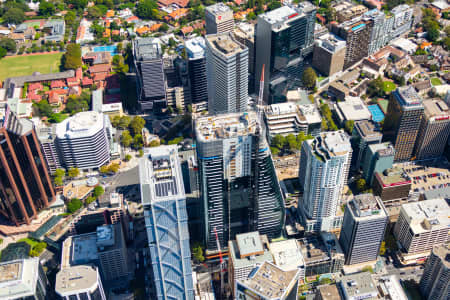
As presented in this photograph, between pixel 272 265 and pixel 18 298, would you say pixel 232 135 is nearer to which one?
pixel 272 265

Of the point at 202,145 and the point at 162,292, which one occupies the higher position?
the point at 202,145

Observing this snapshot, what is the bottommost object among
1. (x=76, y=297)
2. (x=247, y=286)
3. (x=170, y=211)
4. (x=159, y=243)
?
(x=76, y=297)

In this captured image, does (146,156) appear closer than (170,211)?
No

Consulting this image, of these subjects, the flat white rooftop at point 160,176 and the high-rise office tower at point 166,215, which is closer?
the flat white rooftop at point 160,176

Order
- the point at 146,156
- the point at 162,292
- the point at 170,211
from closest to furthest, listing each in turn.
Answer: the point at 170,211
the point at 146,156
the point at 162,292

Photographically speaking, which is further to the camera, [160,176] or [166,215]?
[160,176]

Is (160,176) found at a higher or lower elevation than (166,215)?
higher

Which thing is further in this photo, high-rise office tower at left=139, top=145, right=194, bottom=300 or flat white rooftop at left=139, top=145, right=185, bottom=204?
high-rise office tower at left=139, top=145, right=194, bottom=300

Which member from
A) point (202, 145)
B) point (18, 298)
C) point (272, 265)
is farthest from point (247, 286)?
point (18, 298)
